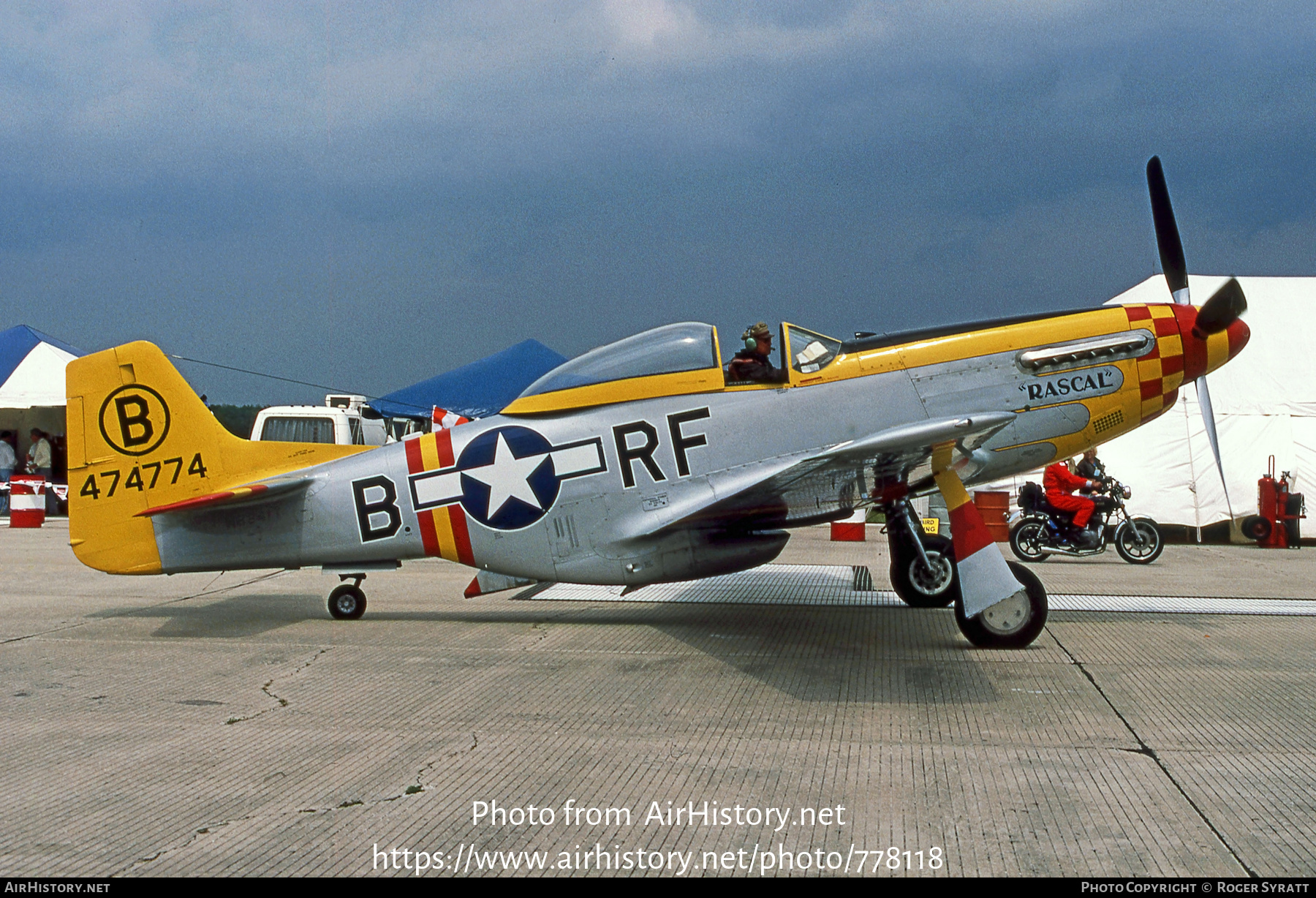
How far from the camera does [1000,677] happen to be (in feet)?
19.6

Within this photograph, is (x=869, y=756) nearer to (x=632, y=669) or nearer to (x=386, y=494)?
(x=632, y=669)

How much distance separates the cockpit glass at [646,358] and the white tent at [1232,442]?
11765 millimetres

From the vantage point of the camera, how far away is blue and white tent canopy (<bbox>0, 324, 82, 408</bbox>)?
69.1ft

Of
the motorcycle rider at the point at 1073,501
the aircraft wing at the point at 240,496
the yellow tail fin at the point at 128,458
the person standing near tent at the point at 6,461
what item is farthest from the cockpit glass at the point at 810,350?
the person standing near tent at the point at 6,461

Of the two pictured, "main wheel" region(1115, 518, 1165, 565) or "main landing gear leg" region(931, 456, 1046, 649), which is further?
"main wheel" region(1115, 518, 1165, 565)

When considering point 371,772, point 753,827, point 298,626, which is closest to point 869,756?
point 753,827

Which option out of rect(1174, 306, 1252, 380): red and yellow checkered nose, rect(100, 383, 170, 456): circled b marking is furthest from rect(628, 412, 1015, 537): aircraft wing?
rect(100, 383, 170, 456): circled b marking

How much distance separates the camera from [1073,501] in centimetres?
1295

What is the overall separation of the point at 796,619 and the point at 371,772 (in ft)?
15.1

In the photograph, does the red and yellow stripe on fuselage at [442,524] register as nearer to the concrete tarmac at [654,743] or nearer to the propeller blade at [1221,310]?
the concrete tarmac at [654,743]

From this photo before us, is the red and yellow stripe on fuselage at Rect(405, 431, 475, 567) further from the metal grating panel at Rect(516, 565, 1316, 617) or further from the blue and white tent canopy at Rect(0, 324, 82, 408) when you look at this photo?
the blue and white tent canopy at Rect(0, 324, 82, 408)

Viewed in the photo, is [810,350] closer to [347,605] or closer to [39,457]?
[347,605]

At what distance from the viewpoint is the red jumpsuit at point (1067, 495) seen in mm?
12945

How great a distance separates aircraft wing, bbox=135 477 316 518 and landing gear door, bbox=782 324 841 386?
3741mm
